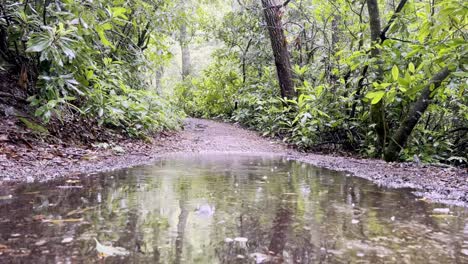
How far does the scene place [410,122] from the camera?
4699 millimetres

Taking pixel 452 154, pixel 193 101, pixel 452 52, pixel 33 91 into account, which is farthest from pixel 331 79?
pixel 193 101

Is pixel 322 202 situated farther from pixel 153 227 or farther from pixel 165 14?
pixel 165 14

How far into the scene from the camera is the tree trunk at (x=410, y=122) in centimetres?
416

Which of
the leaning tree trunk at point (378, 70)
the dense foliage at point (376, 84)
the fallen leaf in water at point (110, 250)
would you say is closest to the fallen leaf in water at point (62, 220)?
the fallen leaf in water at point (110, 250)

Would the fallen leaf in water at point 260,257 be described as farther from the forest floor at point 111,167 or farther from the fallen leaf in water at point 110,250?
the forest floor at point 111,167

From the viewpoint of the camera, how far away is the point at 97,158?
3.99m

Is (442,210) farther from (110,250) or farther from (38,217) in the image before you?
(38,217)

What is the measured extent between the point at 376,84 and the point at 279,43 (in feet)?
15.4

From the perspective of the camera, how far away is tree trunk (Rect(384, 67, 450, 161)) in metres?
4.16

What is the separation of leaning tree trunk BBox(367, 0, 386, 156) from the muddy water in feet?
8.49

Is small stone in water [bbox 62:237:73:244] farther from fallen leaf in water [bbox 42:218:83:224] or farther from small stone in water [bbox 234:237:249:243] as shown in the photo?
small stone in water [bbox 234:237:249:243]

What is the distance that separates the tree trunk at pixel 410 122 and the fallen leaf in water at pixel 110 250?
12.5ft

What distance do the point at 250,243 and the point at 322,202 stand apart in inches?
36.3

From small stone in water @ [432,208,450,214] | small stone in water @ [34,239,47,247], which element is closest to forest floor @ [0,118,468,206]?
small stone in water @ [432,208,450,214]
